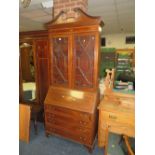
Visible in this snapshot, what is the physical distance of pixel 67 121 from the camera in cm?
253

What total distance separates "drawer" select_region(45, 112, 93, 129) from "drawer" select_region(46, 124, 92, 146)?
0.11 m

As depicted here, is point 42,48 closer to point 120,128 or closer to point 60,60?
point 60,60

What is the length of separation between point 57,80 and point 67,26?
3.03 feet

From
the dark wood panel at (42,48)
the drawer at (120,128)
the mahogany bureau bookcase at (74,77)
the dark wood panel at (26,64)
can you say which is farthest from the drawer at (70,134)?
the dark wood panel at (42,48)

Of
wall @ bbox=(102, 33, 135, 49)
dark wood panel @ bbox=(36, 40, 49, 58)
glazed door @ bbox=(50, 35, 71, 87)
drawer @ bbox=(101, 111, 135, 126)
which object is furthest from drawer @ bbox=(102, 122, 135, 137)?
wall @ bbox=(102, 33, 135, 49)

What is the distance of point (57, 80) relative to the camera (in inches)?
107

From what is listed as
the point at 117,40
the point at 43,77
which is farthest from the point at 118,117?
the point at 117,40

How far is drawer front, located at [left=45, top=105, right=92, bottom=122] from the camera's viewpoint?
2342 millimetres

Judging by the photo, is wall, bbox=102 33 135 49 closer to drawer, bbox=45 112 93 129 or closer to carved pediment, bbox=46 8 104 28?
carved pediment, bbox=46 8 104 28

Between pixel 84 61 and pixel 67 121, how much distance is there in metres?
1.02

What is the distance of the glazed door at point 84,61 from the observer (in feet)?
7.71

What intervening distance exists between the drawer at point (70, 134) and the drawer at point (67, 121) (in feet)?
0.36
